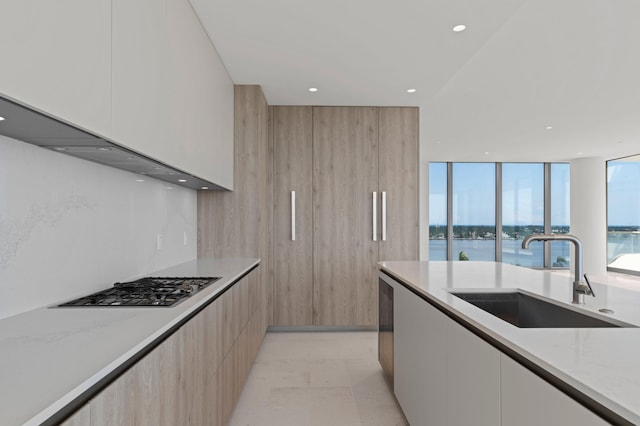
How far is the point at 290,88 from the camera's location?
11.6ft

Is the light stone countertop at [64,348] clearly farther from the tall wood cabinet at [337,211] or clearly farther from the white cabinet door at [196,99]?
the tall wood cabinet at [337,211]

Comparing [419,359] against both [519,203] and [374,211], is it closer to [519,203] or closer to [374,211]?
[374,211]

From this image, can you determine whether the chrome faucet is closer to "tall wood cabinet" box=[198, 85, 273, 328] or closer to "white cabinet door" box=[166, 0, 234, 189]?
"white cabinet door" box=[166, 0, 234, 189]

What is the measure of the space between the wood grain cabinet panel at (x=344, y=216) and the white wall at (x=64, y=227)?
2.04m

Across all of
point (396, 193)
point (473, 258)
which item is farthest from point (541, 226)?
point (396, 193)

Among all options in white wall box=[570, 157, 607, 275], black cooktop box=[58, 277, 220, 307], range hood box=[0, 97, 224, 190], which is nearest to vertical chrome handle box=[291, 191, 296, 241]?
black cooktop box=[58, 277, 220, 307]

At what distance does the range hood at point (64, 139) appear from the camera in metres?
1.01

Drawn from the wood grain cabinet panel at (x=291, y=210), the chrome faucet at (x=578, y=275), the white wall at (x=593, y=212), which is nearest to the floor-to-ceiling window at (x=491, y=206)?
the white wall at (x=593, y=212)

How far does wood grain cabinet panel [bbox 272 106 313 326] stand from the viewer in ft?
13.3

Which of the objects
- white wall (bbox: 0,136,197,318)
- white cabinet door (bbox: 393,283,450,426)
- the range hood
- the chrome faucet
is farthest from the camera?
white cabinet door (bbox: 393,283,450,426)

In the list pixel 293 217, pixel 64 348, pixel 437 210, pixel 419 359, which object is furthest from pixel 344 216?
pixel 437 210

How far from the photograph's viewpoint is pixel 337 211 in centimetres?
411

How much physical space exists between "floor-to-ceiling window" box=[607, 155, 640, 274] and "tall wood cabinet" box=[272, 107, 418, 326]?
647 centimetres

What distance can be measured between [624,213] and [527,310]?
8211 mm
